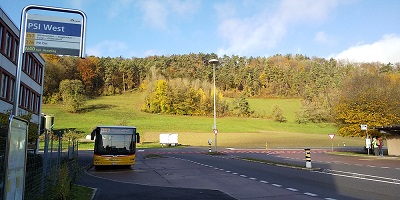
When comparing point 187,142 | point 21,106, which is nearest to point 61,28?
point 21,106

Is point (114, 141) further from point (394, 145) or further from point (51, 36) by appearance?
point (394, 145)

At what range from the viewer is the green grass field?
200 feet

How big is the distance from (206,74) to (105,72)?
38043 millimetres

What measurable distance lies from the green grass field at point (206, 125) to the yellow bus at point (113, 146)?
1322 inches

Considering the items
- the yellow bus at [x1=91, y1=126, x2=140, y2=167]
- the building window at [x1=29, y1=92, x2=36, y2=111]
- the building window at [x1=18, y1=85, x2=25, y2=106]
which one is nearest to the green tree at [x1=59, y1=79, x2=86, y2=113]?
the building window at [x1=29, y1=92, x2=36, y2=111]

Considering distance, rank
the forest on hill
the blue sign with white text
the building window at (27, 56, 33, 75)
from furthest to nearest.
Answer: the forest on hill
the building window at (27, 56, 33, 75)
the blue sign with white text

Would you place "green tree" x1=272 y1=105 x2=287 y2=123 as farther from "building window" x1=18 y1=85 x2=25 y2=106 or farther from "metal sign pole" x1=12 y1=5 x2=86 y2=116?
"metal sign pole" x1=12 y1=5 x2=86 y2=116

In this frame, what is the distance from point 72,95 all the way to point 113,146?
238 feet

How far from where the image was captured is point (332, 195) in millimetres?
10500

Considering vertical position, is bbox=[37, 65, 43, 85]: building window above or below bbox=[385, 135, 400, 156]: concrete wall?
above

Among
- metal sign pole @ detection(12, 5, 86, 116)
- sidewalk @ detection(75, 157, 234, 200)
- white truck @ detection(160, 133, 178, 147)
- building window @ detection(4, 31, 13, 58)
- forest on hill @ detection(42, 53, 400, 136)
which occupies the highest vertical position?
forest on hill @ detection(42, 53, 400, 136)

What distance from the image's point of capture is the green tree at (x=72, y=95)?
8519 cm

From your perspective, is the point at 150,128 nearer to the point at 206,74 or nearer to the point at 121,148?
the point at 121,148

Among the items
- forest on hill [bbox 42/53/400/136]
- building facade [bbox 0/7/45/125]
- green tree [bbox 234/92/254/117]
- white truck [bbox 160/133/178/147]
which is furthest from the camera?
Result: green tree [bbox 234/92/254/117]
